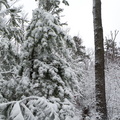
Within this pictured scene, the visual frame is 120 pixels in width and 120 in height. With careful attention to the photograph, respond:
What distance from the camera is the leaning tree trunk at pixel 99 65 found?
4.37m

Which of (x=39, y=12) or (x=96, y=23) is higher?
(x=96, y=23)

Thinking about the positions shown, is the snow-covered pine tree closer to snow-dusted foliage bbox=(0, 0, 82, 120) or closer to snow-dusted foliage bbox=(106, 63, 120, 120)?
snow-dusted foliage bbox=(0, 0, 82, 120)

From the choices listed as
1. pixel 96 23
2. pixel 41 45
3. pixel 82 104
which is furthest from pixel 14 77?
pixel 82 104

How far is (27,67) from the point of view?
290 centimetres

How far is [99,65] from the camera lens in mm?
4551

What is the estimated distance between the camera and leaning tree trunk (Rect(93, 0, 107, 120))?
4371 mm

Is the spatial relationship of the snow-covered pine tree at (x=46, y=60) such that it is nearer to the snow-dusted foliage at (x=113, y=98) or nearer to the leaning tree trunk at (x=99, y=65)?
the leaning tree trunk at (x=99, y=65)

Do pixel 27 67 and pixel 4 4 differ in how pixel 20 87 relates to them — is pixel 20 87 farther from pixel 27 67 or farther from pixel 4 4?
pixel 4 4

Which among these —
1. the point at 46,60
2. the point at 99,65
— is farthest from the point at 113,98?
the point at 46,60

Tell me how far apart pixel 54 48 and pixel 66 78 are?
23.5 inches

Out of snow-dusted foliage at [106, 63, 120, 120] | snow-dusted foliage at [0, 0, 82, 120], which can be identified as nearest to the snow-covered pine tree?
snow-dusted foliage at [0, 0, 82, 120]

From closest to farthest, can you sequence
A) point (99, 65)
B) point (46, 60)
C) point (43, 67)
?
point (43, 67) → point (46, 60) → point (99, 65)

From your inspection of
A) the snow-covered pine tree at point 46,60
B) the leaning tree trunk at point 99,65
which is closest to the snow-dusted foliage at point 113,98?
the leaning tree trunk at point 99,65

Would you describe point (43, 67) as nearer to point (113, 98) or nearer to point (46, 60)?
point (46, 60)
